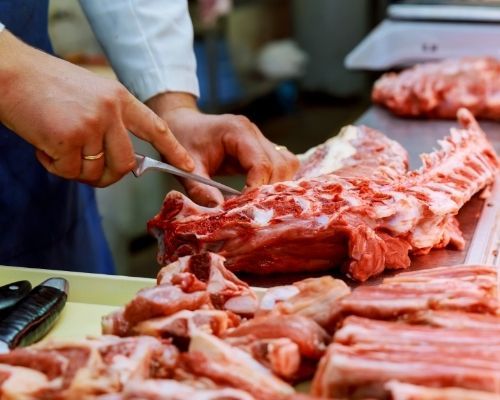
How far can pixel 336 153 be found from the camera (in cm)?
288

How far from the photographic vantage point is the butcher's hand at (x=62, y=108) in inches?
81.4

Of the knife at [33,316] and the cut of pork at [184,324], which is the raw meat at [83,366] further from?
the knife at [33,316]

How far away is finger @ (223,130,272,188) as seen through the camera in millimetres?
2588

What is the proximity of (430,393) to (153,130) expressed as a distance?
1108 mm

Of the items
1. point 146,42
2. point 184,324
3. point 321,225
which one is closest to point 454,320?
point 184,324

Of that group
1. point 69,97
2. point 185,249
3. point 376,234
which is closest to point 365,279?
point 376,234

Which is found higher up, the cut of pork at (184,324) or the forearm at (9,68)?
the forearm at (9,68)

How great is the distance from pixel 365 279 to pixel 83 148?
0.75 metres

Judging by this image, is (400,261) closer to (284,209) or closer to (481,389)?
(284,209)

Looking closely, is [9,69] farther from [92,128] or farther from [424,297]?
[424,297]

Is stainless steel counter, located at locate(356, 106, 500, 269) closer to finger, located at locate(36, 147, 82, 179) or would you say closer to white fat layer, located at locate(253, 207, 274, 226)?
white fat layer, located at locate(253, 207, 274, 226)

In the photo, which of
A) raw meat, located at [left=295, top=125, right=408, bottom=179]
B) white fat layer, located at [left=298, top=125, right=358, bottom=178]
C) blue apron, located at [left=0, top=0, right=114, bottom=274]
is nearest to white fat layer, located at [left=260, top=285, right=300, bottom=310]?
raw meat, located at [left=295, top=125, right=408, bottom=179]

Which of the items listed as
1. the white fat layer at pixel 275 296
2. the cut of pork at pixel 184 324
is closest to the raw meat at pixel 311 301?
the white fat layer at pixel 275 296

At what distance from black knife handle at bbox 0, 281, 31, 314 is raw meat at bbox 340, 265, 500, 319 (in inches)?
28.2
